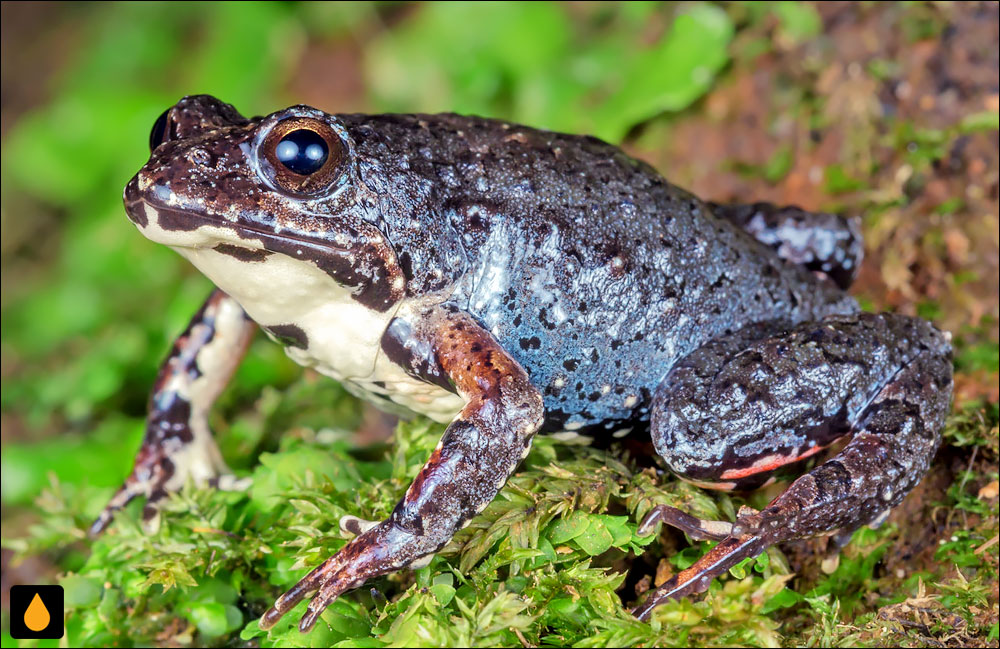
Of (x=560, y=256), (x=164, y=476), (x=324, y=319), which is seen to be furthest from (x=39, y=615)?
(x=560, y=256)

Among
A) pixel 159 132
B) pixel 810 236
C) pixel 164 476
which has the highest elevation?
pixel 159 132

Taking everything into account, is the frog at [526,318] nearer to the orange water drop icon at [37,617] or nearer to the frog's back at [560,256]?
the frog's back at [560,256]

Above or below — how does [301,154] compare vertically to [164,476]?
above

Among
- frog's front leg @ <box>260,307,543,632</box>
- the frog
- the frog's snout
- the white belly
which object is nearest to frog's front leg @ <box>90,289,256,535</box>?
the frog

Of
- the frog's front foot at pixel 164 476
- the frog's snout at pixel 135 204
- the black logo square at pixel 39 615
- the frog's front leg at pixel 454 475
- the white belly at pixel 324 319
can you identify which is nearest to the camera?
the frog's front leg at pixel 454 475

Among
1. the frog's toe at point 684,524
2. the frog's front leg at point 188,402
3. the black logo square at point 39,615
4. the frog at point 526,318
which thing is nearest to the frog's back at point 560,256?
the frog at point 526,318

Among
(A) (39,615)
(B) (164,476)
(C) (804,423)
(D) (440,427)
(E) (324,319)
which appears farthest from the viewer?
(B) (164,476)

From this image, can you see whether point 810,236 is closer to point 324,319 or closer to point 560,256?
point 560,256
